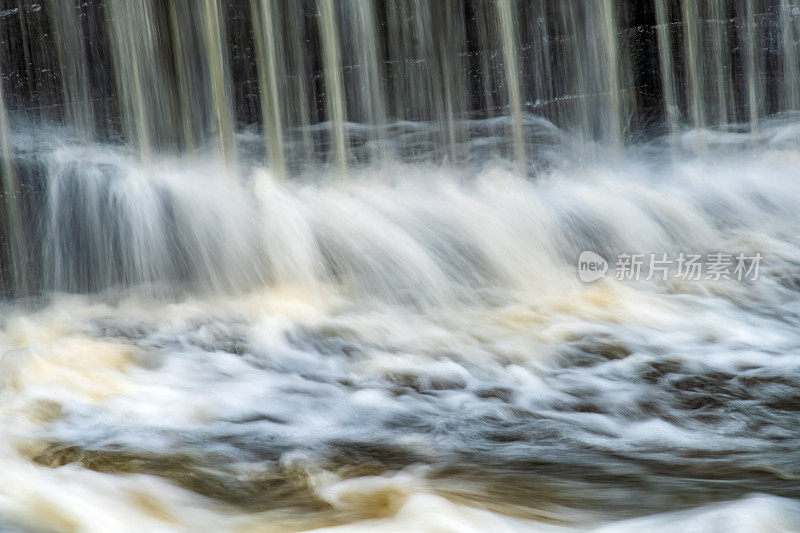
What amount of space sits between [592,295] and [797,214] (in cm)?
209

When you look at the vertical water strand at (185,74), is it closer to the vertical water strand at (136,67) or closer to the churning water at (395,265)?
the churning water at (395,265)

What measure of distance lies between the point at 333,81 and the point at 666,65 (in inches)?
101

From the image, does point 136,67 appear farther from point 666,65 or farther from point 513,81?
point 666,65

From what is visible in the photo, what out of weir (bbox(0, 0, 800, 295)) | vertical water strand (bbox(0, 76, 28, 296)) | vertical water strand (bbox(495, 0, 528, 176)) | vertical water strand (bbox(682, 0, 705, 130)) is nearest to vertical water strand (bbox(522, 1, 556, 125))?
weir (bbox(0, 0, 800, 295))

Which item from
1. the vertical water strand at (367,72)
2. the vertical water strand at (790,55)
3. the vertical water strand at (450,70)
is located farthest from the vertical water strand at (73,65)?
the vertical water strand at (790,55)

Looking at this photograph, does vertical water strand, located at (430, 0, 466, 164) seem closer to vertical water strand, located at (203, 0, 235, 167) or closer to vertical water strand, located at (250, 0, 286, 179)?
vertical water strand, located at (250, 0, 286, 179)

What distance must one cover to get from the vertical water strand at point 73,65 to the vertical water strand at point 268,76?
3.81ft

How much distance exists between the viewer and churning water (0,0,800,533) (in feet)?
9.11

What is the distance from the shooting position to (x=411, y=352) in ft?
14.2

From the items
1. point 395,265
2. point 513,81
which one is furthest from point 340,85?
point 395,265

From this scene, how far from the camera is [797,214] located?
6.22m

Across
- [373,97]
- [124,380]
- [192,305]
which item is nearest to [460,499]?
[124,380]

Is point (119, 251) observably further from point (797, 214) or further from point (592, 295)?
point (797, 214)

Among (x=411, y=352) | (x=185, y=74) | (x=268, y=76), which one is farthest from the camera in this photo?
(x=268, y=76)
